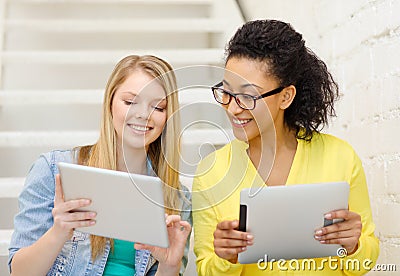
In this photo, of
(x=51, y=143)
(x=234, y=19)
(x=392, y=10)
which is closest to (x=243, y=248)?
(x=392, y=10)

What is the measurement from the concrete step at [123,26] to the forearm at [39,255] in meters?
1.44

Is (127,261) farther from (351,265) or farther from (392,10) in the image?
(392,10)

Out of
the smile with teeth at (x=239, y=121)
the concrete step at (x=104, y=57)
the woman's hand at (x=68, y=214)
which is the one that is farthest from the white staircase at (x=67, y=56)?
the smile with teeth at (x=239, y=121)

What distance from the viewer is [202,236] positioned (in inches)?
57.2

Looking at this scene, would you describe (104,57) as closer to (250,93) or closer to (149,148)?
(149,148)

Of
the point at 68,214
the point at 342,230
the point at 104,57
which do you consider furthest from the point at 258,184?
the point at 104,57

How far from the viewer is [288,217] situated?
128cm

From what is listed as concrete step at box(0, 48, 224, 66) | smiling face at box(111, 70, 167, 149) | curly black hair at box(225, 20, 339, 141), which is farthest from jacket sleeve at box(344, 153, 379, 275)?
concrete step at box(0, 48, 224, 66)

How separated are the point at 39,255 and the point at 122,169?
280mm

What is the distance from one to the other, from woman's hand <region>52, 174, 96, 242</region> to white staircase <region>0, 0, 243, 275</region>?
0.63 m

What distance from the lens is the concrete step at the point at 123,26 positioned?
2.65 m

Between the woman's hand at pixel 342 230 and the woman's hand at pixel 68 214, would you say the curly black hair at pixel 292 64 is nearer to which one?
the woman's hand at pixel 342 230

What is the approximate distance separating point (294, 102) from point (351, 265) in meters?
0.40

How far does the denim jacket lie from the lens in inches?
56.3
